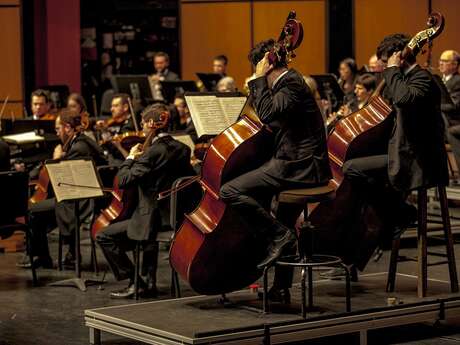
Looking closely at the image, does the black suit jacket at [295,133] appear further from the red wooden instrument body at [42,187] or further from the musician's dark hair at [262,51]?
the red wooden instrument body at [42,187]

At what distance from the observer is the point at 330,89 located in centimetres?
1098

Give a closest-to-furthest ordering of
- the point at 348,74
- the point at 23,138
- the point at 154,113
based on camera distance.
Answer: the point at 154,113 < the point at 23,138 < the point at 348,74

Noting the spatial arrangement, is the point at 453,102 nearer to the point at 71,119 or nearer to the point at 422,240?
the point at 71,119

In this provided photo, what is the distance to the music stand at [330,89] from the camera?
35.9ft

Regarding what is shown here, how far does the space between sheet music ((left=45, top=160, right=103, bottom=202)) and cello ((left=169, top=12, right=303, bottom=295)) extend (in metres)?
1.98

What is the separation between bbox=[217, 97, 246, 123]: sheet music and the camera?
705 centimetres

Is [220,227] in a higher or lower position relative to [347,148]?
lower

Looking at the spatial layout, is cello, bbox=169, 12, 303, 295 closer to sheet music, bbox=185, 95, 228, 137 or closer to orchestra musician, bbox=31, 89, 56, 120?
sheet music, bbox=185, 95, 228, 137

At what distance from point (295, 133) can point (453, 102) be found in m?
4.23

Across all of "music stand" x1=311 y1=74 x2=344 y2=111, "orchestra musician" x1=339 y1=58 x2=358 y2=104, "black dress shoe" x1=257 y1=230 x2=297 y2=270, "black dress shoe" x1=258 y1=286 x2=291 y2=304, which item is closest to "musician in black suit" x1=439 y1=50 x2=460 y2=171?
"music stand" x1=311 y1=74 x2=344 y2=111

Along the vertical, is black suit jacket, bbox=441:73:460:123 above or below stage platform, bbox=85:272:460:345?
above

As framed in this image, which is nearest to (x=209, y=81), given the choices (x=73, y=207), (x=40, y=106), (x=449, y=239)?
(x=40, y=106)

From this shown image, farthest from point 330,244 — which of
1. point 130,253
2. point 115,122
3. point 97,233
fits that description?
point 115,122

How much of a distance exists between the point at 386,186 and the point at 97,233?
212cm
